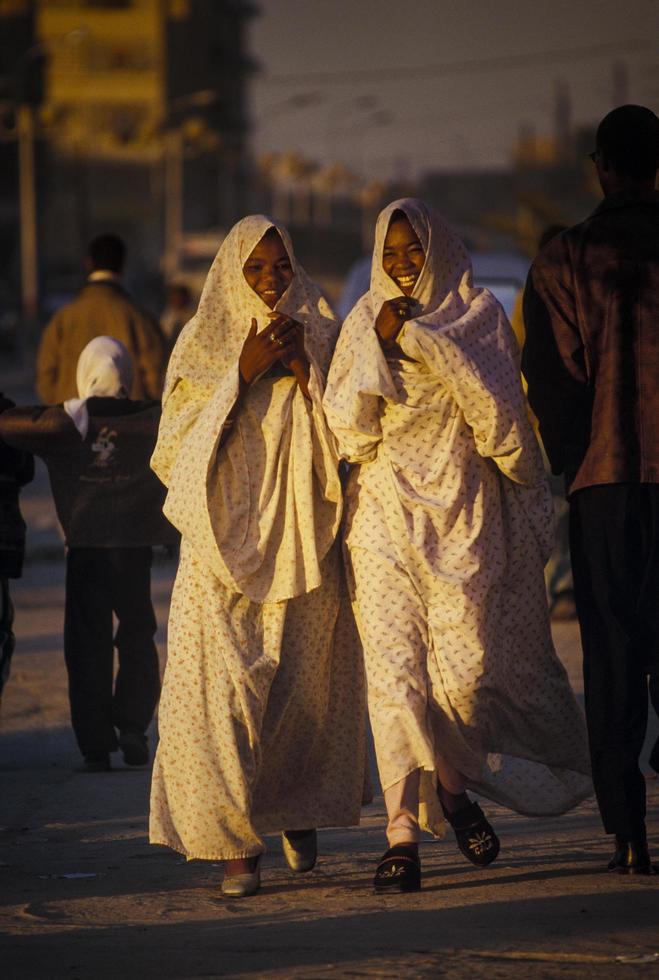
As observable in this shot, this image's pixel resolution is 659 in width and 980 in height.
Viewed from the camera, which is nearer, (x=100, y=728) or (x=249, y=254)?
(x=249, y=254)

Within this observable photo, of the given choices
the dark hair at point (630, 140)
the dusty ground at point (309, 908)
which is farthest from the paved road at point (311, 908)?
the dark hair at point (630, 140)

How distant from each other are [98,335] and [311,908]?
18.2 ft

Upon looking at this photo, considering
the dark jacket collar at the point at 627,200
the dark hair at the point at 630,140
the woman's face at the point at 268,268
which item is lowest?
the woman's face at the point at 268,268

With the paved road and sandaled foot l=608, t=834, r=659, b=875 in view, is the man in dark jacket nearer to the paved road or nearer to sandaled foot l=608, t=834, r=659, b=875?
sandaled foot l=608, t=834, r=659, b=875

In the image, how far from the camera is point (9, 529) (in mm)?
6383

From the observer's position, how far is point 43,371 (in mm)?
10195

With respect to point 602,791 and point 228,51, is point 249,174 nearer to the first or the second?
point 228,51

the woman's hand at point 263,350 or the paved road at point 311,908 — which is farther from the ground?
the woman's hand at point 263,350

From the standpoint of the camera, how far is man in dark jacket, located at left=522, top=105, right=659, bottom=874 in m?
5.14

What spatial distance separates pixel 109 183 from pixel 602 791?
93593mm

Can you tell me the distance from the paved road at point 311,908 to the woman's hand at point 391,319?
1.39 m

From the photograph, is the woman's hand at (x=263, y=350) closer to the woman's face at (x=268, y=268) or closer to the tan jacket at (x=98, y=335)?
the woman's face at (x=268, y=268)

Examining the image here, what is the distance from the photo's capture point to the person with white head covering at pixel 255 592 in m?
5.14

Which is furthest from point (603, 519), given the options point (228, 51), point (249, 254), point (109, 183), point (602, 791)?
point (228, 51)
